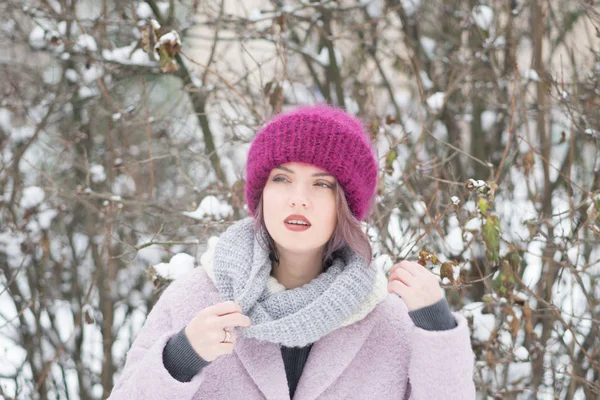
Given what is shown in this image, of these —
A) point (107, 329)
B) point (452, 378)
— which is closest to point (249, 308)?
point (452, 378)

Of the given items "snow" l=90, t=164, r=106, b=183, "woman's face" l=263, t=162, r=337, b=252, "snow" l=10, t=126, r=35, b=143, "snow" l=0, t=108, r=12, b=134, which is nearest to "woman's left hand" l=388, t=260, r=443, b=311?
"woman's face" l=263, t=162, r=337, b=252

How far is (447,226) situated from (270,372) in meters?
1.93

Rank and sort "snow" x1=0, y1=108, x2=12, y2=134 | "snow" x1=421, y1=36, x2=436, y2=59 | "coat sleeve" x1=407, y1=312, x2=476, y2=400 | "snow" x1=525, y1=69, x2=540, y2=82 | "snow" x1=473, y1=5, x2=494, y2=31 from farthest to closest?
"snow" x1=421, y1=36, x2=436, y2=59, "snow" x1=0, y1=108, x2=12, y2=134, "snow" x1=473, y1=5, x2=494, y2=31, "snow" x1=525, y1=69, x2=540, y2=82, "coat sleeve" x1=407, y1=312, x2=476, y2=400

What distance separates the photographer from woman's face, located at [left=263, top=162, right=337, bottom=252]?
1.89 metres

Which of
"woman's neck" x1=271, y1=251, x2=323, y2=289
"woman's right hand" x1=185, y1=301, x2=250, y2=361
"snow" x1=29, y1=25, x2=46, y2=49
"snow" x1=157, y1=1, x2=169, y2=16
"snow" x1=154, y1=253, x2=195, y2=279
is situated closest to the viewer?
"woman's right hand" x1=185, y1=301, x2=250, y2=361

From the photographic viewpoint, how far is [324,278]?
1975 mm

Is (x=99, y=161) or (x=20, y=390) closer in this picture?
(x=20, y=390)

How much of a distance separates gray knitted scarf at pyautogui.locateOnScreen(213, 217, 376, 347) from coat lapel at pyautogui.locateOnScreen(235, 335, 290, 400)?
92 mm

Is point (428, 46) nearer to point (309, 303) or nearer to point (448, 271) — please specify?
point (448, 271)

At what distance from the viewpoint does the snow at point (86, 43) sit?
11.1 ft

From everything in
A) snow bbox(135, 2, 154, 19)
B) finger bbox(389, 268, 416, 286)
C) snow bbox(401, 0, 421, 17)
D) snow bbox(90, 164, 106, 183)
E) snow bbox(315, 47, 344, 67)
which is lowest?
finger bbox(389, 268, 416, 286)

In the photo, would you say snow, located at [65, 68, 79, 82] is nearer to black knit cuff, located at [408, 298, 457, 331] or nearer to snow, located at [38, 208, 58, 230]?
snow, located at [38, 208, 58, 230]

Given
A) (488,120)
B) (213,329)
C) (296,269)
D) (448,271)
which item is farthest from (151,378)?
(488,120)

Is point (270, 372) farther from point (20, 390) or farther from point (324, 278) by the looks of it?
point (20, 390)
